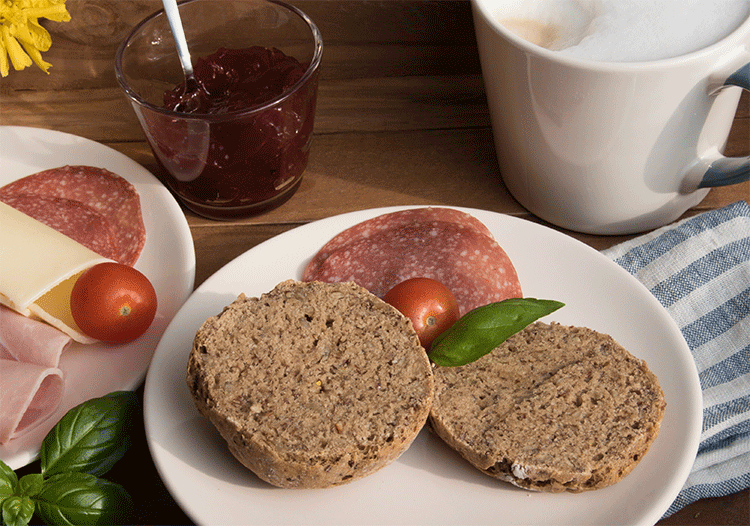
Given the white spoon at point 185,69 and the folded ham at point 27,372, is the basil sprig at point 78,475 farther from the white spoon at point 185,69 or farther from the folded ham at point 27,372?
the white spoon at point 185,69

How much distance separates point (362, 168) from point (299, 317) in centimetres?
93

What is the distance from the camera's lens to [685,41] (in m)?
1.74

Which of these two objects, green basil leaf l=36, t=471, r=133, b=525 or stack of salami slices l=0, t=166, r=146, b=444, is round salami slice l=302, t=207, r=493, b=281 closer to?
stack of salami slices l=0, t=166, r=146, b=444

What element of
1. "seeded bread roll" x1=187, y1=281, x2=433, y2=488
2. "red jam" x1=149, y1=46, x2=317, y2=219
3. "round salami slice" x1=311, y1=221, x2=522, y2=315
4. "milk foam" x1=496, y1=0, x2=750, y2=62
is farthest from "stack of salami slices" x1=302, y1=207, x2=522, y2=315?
"milk foam" x1=496, y1=0, x2=750, y2=62

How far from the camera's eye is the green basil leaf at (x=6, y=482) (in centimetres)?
141

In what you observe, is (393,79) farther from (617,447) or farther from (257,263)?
(617,447)

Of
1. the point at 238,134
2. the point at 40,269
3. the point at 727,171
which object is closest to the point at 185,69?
the point at 238,134

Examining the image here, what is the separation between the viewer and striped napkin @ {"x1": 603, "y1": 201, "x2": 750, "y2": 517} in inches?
64.6

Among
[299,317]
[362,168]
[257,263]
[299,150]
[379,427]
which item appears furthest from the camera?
[362,168]

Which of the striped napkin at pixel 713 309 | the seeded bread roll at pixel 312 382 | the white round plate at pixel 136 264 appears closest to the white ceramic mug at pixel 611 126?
the striped napkin at pixel 713 309

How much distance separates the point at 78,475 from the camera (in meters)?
1.43

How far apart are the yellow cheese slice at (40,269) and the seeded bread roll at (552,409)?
947 millimetres

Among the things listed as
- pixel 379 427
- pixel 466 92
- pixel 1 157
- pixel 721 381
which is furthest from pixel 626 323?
pixel 1 157

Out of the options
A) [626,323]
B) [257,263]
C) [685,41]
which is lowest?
[626,323]
